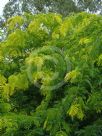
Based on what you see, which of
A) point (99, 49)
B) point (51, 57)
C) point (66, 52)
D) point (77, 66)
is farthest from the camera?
point (66, 52)

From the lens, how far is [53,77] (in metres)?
6.23

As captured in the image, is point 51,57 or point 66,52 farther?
point 66,52

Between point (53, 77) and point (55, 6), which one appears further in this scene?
point (55, 6)

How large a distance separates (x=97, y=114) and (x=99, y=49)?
98 centimetres

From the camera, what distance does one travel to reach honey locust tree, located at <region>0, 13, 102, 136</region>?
5.71m

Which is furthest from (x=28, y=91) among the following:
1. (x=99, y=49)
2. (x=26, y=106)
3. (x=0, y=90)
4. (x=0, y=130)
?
(x=99, y=49)

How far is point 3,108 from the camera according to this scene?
6145 millimetres

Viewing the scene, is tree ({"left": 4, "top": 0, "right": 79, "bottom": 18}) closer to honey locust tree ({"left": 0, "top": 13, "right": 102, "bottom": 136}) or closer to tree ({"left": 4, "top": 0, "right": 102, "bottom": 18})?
tree ({"left": 4, "top": 0, "right": 102, "bottom": 18})

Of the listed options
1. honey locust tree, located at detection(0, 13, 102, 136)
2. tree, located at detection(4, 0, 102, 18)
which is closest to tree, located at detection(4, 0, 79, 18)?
tree, located at detection(4, 0, 102, 18)

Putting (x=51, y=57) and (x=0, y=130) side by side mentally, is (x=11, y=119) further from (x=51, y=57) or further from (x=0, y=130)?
(x=51, y=57)

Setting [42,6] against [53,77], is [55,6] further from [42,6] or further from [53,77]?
[53,77]

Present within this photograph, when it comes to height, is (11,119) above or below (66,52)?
below

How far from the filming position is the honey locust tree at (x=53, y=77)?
5.71m

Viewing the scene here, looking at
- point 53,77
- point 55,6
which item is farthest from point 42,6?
point 53,77
